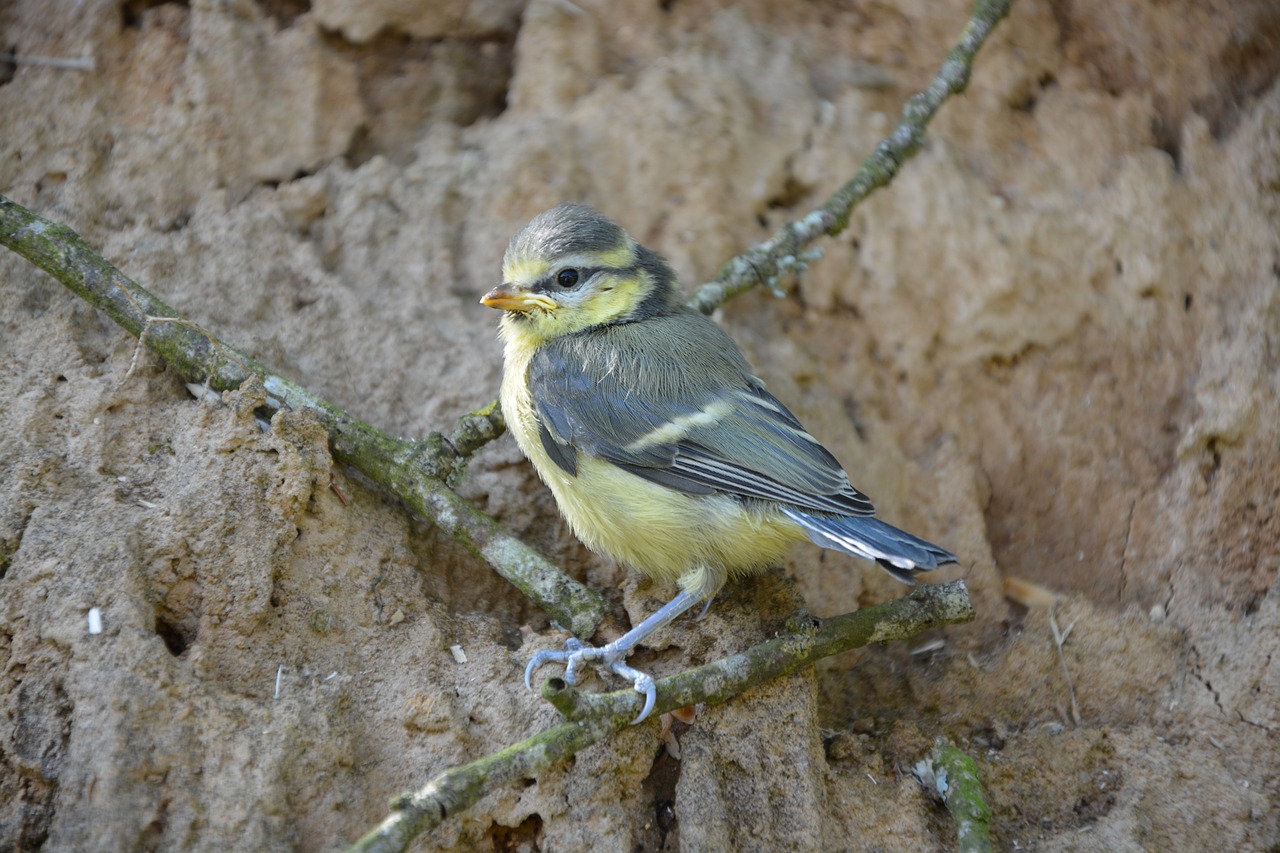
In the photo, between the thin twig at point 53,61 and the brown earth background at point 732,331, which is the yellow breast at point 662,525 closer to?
the brown earth background at point 732,331

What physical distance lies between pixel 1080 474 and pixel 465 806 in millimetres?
2730

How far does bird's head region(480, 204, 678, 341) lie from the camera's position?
3.45 metres

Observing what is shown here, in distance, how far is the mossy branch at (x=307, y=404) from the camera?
3.10 metres

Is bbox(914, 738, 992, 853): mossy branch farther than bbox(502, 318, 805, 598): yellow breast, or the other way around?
bbox(502, 318, 805, 598): yellow breast

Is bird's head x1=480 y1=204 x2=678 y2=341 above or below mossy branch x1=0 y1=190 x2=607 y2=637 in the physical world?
above

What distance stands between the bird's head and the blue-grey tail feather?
1.01 meters

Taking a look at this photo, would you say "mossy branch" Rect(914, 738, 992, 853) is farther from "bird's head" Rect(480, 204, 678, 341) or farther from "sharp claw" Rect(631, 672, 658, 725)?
"bird's head" Rect(480, 204, 678, 341)

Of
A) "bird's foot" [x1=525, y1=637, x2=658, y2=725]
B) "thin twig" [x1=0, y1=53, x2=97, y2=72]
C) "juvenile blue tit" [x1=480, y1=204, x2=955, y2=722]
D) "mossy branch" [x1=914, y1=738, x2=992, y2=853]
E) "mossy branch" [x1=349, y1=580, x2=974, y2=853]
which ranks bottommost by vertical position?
"bird's foot" [x1=525, y1=637, x2=658, y2=725]

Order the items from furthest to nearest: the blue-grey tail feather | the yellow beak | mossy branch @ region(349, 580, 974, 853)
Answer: the yellow beak, the blue-grey tail feather, mossy branch @ region(349, 580, 974, 853)

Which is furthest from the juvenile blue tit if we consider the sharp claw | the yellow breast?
the sharp claw

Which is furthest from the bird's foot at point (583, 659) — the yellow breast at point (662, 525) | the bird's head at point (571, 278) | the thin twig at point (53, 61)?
the thin twig at point (53, 61)

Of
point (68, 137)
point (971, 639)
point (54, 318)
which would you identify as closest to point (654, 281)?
point (971, 639)

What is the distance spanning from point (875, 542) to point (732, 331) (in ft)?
4.73

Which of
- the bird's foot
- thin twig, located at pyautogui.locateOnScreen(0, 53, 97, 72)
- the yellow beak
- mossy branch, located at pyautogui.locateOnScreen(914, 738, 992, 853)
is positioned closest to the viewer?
mossy branch, located at pyautogui.locateOnScreen(914, 738, 992, 853)
